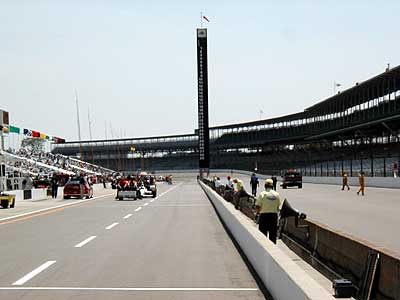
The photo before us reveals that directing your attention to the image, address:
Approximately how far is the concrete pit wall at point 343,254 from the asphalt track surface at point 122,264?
1.26 meters

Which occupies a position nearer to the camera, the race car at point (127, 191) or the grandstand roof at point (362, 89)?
the race car at point (127, 191)

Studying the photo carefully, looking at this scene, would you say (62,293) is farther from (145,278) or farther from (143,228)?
(143,228)

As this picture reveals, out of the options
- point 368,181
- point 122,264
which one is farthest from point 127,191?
point 122,264

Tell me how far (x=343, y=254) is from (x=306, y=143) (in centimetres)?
7787

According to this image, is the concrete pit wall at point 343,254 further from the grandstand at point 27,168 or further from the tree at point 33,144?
the tree at point 33,144

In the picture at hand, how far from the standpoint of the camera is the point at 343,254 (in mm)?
8344

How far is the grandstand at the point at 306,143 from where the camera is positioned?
57.2 m

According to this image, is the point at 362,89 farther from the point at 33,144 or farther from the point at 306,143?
the point at 33,144

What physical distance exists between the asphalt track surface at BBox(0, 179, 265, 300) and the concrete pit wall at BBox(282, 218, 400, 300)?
1264 mm

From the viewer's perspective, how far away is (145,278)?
9891 millimetres

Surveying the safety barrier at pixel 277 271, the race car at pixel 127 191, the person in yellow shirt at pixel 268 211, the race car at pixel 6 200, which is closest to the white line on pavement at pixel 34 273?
the safety barrier at pixel 277 271

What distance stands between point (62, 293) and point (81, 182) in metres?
38.9

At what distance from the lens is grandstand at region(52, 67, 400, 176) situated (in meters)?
57.2

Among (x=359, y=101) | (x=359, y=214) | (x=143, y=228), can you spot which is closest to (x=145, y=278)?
(x=143, y=228)
